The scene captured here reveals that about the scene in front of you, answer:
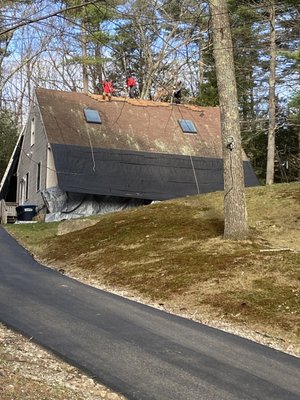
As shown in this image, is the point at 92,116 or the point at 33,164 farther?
the point at 33,164

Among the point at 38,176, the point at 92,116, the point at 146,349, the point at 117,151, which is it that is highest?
the point at 92,116

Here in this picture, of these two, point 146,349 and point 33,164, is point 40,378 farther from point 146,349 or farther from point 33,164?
point 33,164

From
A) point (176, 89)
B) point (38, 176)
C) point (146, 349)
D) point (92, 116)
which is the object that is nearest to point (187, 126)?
point (92, 116)

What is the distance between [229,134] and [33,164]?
16699 millimetres

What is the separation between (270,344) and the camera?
6.53 metres

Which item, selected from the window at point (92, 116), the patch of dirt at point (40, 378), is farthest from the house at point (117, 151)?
the patch of dirt at point (40, 378)

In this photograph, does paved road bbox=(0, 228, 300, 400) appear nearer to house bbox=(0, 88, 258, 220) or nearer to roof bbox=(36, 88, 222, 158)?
house bbox=(0, 88, 258, 220)

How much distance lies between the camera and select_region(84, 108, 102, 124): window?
2369 cm

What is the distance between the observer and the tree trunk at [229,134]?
446 inches

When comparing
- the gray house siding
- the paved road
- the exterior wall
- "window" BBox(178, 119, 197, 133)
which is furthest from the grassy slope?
"window" BBox(178, 119, 197, 133)

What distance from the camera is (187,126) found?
83.7 feet

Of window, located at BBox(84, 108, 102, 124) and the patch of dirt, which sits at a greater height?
window, located at BBox(84, 108, 102, 124)

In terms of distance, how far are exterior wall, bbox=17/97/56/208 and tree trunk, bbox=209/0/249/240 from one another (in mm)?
12672

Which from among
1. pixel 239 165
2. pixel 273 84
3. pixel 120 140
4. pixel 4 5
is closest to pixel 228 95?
pixel 239 165
